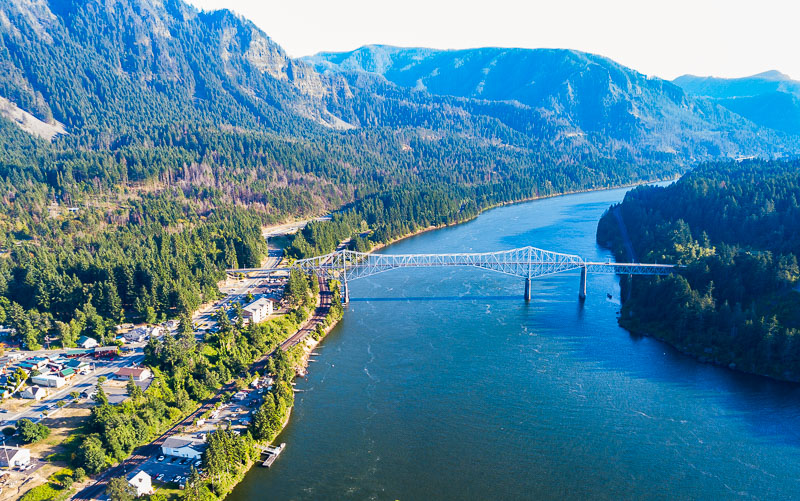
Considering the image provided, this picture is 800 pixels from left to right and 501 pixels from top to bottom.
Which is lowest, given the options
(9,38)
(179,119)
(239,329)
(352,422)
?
(352,422)

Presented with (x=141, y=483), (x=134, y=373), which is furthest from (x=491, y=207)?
(x=141, y=483)

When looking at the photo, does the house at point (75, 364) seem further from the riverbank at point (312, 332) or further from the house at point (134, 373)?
the riverbank at point (312, 332)

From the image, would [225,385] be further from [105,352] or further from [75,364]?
[75,364]

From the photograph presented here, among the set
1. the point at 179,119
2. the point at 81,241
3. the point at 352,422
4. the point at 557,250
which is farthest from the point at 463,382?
the point at 179,119

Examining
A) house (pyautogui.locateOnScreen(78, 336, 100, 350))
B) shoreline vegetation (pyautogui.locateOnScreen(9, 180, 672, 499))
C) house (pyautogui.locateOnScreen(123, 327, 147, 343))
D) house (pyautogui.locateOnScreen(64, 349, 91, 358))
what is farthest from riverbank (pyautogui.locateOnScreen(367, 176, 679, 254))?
house (pyautogui.locateOnScreen(64, 349, 91, 358))

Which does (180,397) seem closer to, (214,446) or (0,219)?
(214,446)

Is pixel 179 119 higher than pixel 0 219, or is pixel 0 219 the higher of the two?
pixel 179 119
